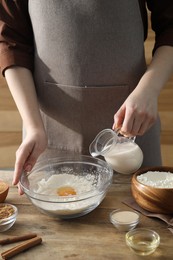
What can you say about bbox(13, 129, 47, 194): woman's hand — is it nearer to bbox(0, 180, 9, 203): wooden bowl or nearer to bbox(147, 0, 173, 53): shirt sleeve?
bbox(0, 180, 9, 203): wooden bowl

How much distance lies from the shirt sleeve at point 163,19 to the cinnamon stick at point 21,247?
76 cm

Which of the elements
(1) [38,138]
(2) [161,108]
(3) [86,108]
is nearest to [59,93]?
(3) [86,108]

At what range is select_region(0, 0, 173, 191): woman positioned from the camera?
1339mm

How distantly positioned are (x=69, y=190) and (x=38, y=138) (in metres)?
0.18

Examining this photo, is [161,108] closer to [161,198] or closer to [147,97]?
[147,97]

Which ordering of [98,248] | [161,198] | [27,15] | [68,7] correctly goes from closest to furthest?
[98,248]
[161,198]
[68,7]
[27,15]

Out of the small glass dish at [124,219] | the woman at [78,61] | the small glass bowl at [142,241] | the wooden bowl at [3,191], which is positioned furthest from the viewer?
the woman at [78,61]

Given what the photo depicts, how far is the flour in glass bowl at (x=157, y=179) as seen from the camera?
1069 millimetres

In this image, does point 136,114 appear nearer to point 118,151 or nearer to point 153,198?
point 118,151

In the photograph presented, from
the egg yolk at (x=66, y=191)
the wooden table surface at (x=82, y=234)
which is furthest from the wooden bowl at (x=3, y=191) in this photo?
the egg yolk at (x=66, y=191)

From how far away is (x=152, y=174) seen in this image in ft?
3.70

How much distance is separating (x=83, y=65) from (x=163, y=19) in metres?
0.31

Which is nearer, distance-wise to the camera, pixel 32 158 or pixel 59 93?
pixel 32 158

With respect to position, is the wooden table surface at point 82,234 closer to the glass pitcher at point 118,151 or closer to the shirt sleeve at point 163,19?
the glass pitcher at point 118,151
